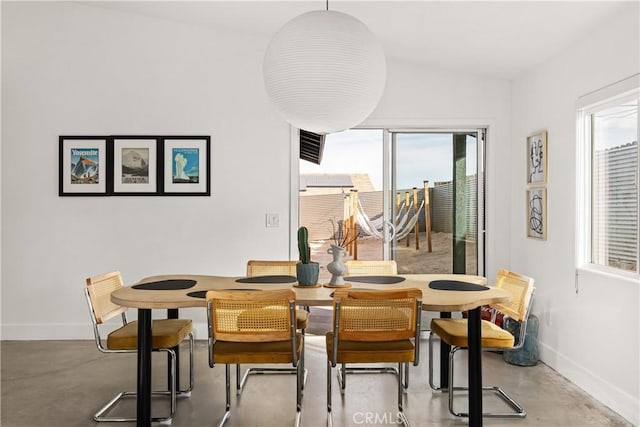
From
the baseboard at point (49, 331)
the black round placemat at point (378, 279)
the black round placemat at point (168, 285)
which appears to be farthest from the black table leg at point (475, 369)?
the baseboard at point (49, 331)

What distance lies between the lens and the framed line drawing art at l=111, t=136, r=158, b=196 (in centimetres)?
497

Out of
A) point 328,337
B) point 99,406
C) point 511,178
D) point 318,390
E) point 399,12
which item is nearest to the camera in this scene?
point 328,337

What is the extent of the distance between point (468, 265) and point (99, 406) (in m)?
3.47

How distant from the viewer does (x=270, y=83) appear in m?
2.59

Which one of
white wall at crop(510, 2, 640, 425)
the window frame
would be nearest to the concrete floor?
white wall at crop(510, 2, 640, 425)

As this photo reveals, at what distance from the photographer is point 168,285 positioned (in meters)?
3.23

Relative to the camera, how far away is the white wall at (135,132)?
4969 millimetres

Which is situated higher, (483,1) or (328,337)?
(483,1)

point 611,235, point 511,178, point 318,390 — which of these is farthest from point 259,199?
point 611,235

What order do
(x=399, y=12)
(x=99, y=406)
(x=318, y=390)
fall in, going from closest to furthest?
(x=99, y=406) < (x=318, y=390) < (x=399, y=12)

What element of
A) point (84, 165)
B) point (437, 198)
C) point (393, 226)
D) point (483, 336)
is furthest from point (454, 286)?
point (84, 165)

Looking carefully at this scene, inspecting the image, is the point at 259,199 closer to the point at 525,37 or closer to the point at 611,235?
the point at 525,37

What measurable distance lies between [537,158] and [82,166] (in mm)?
4081

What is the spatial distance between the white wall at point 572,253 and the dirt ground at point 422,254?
602 millimetres
